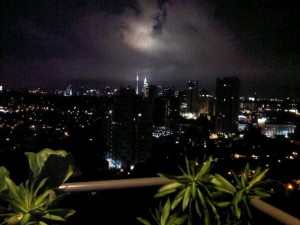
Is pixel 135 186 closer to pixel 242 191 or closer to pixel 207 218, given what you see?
pixel 207 218

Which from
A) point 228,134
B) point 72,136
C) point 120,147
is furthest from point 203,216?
point 228,134

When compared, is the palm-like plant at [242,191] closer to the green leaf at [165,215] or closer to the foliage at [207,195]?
the foliage at [207,195]

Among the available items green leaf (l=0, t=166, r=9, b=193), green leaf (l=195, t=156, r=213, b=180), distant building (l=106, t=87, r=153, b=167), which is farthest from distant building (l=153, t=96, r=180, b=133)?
green leaf (l=0, t=166, r=9, b=193)

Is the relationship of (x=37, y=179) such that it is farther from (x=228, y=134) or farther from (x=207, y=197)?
(x=228, y=134)

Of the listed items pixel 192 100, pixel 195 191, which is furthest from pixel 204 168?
pixel 192 100

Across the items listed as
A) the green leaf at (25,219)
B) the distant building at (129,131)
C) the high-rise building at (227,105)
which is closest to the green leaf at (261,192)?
the green leaf at (25,219)
